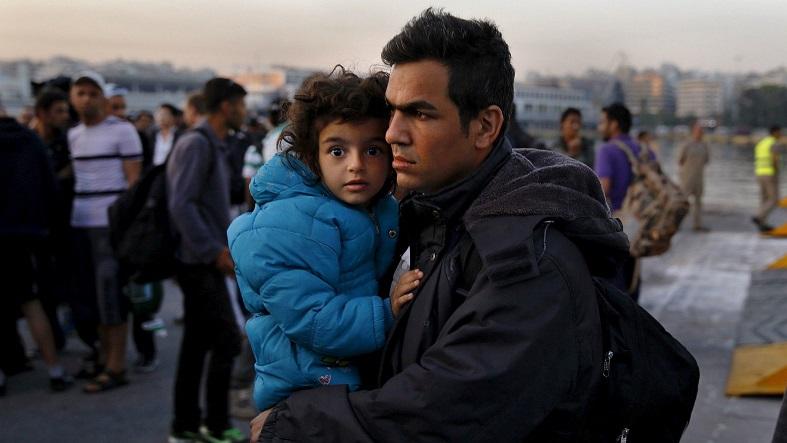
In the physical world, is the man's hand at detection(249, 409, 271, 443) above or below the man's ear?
below

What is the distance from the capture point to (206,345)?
4.18 metres

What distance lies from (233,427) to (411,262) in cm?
298

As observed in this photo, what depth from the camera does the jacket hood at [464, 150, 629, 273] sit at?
1.47 meters

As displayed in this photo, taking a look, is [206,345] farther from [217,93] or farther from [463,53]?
[463,53]

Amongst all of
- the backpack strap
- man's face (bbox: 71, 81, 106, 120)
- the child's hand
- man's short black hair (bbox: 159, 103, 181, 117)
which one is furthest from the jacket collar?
man's short black hair (bbox: 159, 103, 181, 117)

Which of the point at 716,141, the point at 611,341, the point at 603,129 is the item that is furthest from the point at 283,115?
the point at 716,141

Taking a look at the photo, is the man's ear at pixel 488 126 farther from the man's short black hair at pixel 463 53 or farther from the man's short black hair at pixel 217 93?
the man's short black hair at pixel 217 93

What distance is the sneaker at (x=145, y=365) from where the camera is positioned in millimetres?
5680

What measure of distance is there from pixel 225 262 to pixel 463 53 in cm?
278

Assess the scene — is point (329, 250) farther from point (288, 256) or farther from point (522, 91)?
point (522, 91)

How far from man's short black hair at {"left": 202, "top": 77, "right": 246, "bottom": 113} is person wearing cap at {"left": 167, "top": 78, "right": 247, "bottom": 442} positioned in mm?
214

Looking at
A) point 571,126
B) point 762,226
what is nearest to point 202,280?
point 571,126

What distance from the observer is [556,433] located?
1444 millimetres

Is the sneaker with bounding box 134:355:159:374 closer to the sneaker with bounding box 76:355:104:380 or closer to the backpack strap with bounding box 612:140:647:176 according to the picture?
the sneaker with bounding box 76:355:104:380
